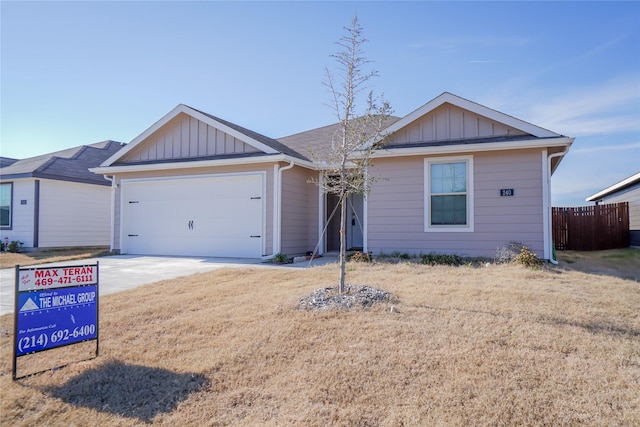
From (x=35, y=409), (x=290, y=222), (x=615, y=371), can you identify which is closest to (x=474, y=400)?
(x=615, y=371)

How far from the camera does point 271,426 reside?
2879mm

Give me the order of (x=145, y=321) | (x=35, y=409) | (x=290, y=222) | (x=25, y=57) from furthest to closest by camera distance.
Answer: (x=290, y=222) < (x=25, y=57) < (x=145, y=321) < (x=35, y=409)

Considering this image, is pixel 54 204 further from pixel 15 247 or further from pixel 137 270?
pixel 137 270

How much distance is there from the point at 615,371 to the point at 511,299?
2041mm

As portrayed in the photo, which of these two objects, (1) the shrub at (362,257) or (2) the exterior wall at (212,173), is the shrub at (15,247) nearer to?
(2) the exterior wall at (212,173)

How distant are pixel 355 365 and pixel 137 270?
7.24m

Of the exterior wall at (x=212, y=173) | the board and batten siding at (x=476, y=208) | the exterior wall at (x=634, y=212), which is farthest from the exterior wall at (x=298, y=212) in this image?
the exterior wall at (x=634, y=212)

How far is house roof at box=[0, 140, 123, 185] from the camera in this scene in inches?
589

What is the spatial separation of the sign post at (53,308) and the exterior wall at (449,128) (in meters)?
8.00

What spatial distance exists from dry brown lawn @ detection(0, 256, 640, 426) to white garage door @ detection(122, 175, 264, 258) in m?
5.65

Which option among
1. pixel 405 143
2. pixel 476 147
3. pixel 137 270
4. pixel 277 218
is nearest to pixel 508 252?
pixel 476 147

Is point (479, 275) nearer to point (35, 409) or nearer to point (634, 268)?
point (634, 268)

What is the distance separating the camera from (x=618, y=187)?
18969 millimetres

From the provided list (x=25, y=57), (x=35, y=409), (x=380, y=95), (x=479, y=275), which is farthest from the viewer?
(x=25, y=57)
